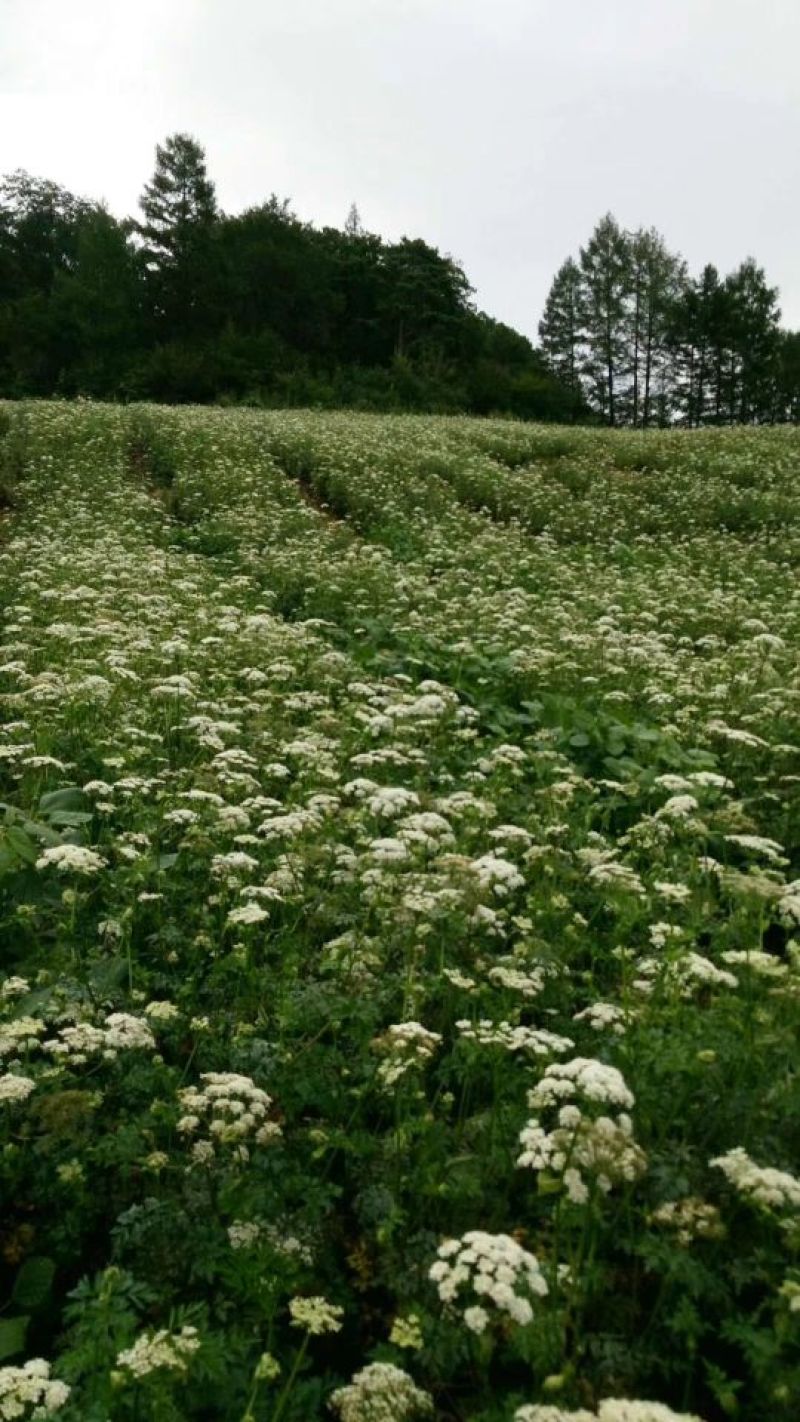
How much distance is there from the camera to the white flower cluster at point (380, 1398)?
86.9 inches

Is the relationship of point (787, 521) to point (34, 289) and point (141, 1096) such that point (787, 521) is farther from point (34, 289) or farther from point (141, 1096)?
point (34, 289)

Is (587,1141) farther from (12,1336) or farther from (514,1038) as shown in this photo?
(12,1336)

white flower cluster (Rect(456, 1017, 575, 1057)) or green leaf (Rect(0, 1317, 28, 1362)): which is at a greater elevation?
white flower cluster (Rect(456, 1017, 575, 1057))

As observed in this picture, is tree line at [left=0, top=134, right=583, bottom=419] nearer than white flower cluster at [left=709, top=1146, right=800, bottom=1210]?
No

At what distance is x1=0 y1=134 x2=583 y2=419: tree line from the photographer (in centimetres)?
4959

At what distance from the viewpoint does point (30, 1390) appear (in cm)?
228

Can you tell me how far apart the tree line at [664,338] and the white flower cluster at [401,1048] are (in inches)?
2545

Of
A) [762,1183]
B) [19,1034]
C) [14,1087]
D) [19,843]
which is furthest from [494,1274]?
[19,843]

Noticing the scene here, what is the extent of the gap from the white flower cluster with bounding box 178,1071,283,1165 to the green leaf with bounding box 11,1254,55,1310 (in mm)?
605

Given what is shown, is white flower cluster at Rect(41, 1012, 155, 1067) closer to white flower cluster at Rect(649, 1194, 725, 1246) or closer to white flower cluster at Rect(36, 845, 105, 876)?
white flower cluster at Rect(36, 845, 105, 876)

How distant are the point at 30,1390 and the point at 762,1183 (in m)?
1.97

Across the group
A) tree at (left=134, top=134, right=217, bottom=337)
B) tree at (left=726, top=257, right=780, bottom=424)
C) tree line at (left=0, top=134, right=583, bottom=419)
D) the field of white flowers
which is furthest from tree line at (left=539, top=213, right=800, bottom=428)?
the field of white flowers

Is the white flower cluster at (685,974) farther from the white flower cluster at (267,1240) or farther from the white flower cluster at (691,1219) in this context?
the white flower cluster at (267,1240)

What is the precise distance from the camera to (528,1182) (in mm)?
3266
